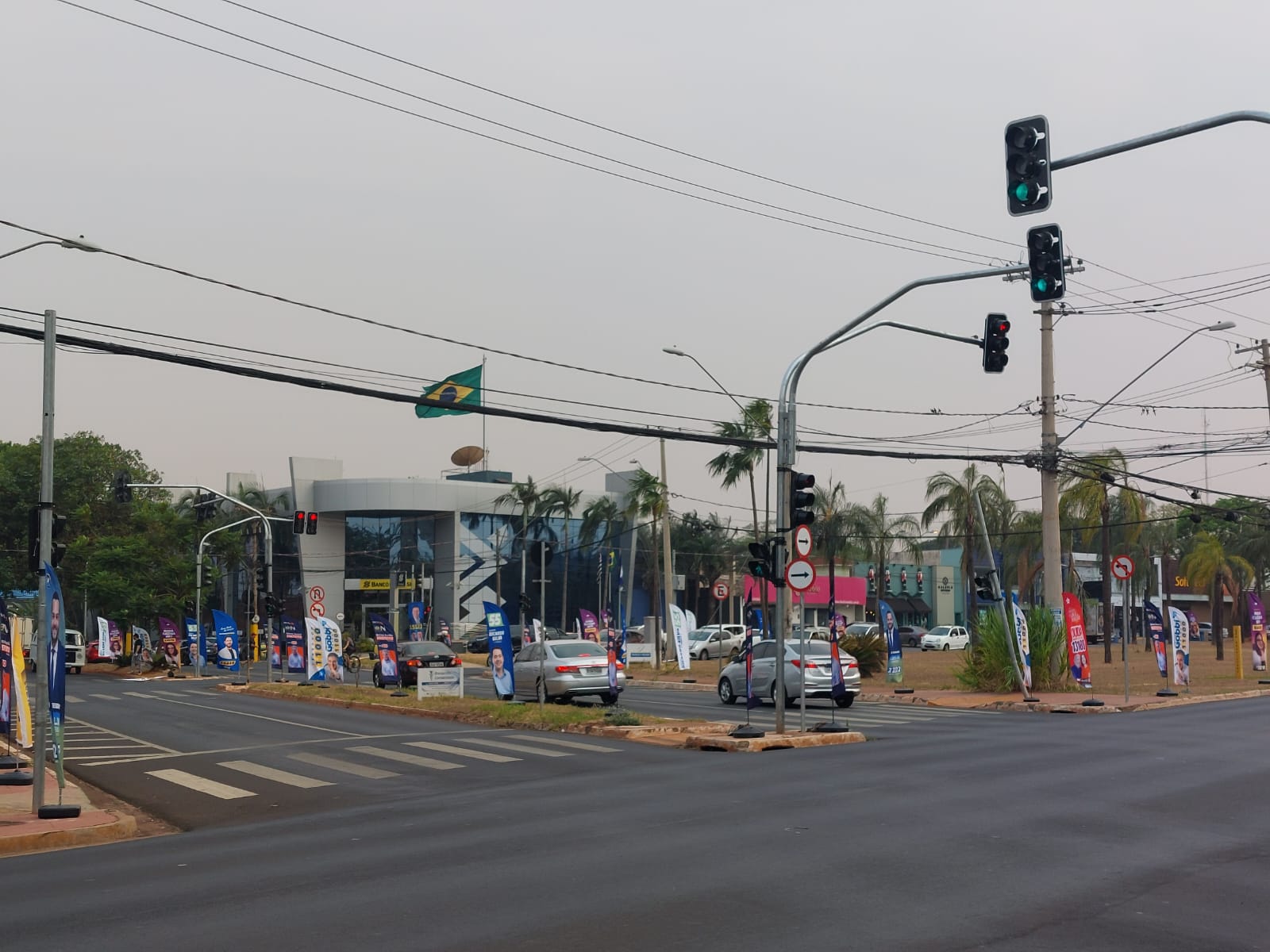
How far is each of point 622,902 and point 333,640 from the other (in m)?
35.3

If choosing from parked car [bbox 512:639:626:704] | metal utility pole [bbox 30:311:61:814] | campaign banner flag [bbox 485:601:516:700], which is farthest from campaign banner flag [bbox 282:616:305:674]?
metal utility pole [bbox 30:311:61:814]

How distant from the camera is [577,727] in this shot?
2322 centimetres

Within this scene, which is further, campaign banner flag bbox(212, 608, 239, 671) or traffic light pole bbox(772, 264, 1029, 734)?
campaign banner flag bbox(212, 608, 239, 671)

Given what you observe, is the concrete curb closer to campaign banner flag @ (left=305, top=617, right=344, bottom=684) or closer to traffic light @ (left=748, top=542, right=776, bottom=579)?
traffic light @ (left=748, top=542, right=776, bottom=579)

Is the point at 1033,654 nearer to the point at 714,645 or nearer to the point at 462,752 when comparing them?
the point at 462,752

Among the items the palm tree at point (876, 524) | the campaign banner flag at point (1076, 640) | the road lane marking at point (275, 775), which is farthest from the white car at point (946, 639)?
the road lane marking at point (275, 775)

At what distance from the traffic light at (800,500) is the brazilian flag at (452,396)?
6072 mm

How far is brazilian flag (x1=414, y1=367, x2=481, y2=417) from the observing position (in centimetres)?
2266

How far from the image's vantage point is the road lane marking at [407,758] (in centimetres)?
1845

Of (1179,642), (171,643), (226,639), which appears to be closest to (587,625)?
(226,639)

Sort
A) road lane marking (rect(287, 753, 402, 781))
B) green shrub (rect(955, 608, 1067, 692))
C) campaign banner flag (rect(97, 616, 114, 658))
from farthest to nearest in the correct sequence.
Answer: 1. campaign banner flag (rect(97, 616, 114, 658))
2. green shrub (rect(955, 608, 1067, 692))
3. road lane marking (rect(287, 753, 402, 781))

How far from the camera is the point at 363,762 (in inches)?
758

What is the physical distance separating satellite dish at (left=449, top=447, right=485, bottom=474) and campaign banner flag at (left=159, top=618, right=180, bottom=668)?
3621 centimetres

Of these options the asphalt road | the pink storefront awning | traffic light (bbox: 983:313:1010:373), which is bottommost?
the asphalt road
